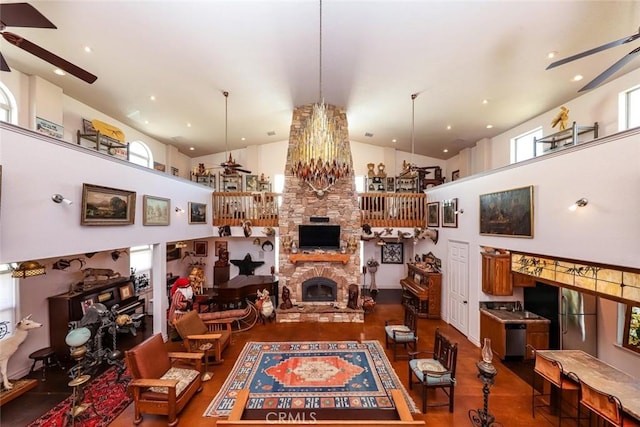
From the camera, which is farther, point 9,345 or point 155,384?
point 9,345

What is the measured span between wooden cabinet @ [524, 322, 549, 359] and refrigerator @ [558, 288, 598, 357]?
366mm

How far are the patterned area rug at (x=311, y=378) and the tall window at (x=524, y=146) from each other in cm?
642

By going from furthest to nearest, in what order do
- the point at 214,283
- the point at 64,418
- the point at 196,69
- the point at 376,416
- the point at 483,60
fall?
1. the point at 214,283
2. the point at 196,69
3. the point at 483,60
4. the point at 64,418
5. the point at 376,416

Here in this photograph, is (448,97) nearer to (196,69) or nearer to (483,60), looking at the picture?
(483,60)

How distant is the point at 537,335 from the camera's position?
15.7 feet

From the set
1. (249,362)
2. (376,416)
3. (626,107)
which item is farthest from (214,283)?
(626,107)

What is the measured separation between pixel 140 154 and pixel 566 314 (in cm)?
1158

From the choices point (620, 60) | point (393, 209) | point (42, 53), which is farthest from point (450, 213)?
point (42, 53)

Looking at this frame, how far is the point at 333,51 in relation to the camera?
14.9ft

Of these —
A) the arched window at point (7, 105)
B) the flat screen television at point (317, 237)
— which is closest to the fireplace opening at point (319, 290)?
the flat screen television at point (317, 237)

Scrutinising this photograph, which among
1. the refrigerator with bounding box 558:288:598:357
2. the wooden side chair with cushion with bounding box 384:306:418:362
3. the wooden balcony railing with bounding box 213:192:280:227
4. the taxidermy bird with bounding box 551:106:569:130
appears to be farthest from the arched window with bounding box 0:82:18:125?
the refrigerator with bounding box 558:288:598:357

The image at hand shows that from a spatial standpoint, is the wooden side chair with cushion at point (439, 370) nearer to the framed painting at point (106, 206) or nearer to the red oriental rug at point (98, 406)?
the red oriental rug at point (98, 406)

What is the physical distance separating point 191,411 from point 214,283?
6608mm

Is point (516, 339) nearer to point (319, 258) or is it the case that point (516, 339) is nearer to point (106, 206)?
point (319, 258)
